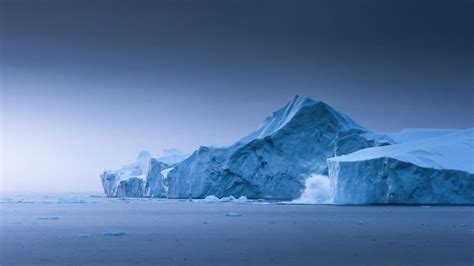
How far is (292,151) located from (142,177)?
15.3 meters

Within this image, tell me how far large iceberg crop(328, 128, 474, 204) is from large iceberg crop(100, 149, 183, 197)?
1616 centimetres

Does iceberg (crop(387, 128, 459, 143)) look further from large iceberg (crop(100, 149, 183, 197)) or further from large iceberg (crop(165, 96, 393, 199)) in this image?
large iceberg (crop(100, 149, 183, 197))

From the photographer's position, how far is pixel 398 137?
37062 mm

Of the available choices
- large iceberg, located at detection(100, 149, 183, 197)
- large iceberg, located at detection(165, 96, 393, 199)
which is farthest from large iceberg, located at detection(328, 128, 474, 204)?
large iceberg, located at detection(100, 149, 183, 197)

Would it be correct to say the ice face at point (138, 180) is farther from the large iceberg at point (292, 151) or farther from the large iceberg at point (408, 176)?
the large iceberg at point (408, 176)

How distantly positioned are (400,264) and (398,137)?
30.4 metres

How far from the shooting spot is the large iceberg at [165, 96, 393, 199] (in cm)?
3344

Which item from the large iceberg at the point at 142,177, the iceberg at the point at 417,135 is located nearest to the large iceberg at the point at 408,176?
the iceberg at the point at 417,135

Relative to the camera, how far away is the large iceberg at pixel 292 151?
110 ft

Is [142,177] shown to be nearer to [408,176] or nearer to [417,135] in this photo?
[417,135]

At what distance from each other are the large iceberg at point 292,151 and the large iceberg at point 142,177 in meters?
7.32

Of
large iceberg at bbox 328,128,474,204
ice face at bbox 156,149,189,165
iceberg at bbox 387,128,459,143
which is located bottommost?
large iceberg at bbox 328,128,474,204

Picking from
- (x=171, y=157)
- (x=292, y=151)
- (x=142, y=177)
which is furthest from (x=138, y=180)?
(x=292, y=151)

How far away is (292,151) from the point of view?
111 ft
